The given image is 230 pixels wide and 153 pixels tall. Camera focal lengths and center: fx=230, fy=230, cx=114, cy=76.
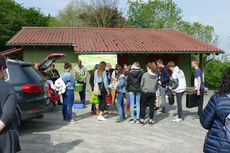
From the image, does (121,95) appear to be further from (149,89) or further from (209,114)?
(209,114)

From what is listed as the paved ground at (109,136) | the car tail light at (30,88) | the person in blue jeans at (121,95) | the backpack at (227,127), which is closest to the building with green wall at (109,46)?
the person in blue jeans at (121,95)

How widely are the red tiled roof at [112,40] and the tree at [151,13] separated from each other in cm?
1865

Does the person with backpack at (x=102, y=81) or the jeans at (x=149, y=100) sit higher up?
the person with backpack at (x=102, y=81)

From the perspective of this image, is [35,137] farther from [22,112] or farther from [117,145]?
[117,145]

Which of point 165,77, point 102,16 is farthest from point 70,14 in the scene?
point 165,77

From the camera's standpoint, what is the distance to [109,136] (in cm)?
553

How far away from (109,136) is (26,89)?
2250mm

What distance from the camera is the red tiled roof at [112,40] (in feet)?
48.8

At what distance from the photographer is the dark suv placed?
528 centimetres

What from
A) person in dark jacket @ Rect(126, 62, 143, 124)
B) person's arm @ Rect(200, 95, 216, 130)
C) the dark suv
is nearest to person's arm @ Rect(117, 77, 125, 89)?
person in dark jacket @ Rect(126, 62, 143, 124)

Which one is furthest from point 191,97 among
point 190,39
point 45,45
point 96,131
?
point 190,39

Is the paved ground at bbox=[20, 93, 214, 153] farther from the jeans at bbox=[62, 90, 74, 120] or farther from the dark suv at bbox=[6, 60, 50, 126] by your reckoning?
the dark suv at bbox=[6, 60, 50, 126]

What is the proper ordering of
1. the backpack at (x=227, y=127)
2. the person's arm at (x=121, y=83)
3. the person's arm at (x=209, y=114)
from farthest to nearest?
1. the person's arm at (x=121, y=83)
2. the person's arm at (x=209, y=114)
3. the backpack at (x=227, y=127)

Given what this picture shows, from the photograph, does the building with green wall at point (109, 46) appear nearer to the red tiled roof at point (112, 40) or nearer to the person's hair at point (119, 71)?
the red tiled roof at point (112, 40)
